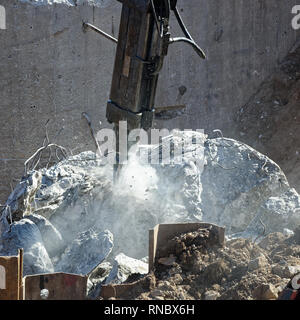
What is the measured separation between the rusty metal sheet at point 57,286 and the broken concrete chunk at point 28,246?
544 mm

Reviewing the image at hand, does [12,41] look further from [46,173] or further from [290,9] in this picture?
[290,9]

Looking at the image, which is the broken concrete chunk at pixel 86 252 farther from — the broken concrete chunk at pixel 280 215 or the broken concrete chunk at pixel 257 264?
the broken concrete chunk at pixel 280 215

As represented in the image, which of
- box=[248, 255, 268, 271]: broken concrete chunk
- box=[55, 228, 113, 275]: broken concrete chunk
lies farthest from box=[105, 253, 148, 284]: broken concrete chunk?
box=[248, 255, 268, 271]: broken concrete chunk

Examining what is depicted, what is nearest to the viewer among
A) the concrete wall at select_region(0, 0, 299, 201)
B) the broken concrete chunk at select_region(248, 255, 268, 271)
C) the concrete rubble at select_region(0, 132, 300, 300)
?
the broken concrete chunk at select_region(248, 255, 268, 271)

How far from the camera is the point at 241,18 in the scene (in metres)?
9.44

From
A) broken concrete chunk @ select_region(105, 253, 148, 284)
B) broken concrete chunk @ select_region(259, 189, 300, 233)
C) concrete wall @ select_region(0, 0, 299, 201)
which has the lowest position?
broken concrete chunk @ select_region(105, 253, 148, 284)

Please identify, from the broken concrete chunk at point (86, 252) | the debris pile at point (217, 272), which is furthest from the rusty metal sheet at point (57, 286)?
the broken concrete chunk at point (86, 252)

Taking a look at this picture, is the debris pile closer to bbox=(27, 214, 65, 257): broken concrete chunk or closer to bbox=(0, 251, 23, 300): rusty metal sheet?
bbox=(0, 251, 23, 300): rusty metal sheet

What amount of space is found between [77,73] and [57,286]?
14.5 feet

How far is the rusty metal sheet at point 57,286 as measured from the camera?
4.06 meters

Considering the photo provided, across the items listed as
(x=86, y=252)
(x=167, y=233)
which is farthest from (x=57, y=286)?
(x=167, y=233)

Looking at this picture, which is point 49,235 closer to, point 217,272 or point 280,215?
point 217,272

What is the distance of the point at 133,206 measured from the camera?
17.4ft

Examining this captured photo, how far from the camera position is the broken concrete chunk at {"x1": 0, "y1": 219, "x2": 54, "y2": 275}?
466 centimetres
